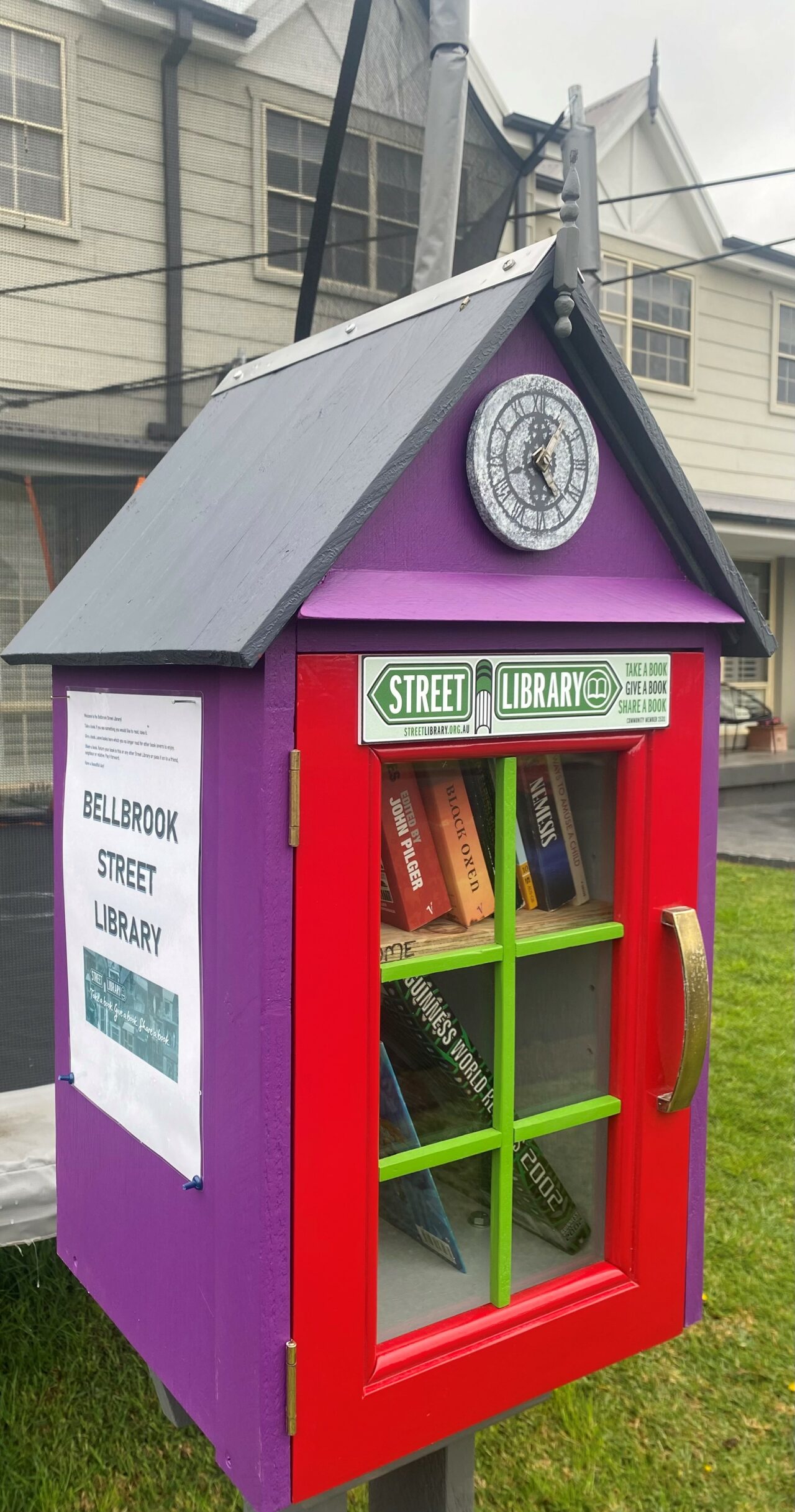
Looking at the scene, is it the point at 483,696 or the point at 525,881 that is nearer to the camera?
the point at 483,696

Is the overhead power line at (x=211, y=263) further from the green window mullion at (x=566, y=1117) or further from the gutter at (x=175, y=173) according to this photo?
the green window mullion at (x=566, y=1117)

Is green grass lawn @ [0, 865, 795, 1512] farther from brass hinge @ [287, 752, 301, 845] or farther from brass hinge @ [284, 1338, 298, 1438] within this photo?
brass hinge @ [287, 752, 301, 845]

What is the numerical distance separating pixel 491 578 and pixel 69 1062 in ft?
2.87

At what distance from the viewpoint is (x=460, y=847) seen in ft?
4.39

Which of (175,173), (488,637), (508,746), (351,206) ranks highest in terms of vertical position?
(175,173)

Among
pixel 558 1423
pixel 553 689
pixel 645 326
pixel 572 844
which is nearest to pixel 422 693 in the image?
pixel 553 689

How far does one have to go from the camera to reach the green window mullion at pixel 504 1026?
4.17ft

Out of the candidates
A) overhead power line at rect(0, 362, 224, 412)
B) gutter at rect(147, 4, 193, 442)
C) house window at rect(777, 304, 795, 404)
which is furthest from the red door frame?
house window at rect(777, 304, 795, 404)

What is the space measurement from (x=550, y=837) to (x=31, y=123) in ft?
8.24

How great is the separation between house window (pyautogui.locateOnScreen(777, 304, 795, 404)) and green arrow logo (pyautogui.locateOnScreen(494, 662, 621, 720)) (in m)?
11.8

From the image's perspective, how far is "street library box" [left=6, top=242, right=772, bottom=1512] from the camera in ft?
3.59

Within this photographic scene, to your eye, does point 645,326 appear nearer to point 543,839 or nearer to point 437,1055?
point 543,839

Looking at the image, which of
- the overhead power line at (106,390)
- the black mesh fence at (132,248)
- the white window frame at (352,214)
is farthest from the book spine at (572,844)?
the white window frame at (352,214)

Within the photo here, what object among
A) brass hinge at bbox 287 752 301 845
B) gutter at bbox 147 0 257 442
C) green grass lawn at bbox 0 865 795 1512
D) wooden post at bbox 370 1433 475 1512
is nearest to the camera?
brass hinge at bbox 287 752 301 845
